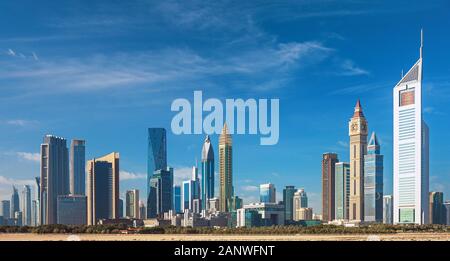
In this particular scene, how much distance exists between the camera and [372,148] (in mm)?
163125

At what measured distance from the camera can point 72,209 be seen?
107938 millimetres

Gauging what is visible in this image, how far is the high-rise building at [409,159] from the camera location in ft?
434

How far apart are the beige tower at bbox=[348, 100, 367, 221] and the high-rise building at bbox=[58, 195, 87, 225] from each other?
61.2m

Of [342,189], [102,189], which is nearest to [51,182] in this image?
[102,189]

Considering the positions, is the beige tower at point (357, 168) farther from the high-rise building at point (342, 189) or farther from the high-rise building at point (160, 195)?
the high-rise building at point (160, 195)

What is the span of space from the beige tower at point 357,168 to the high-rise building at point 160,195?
135 ft

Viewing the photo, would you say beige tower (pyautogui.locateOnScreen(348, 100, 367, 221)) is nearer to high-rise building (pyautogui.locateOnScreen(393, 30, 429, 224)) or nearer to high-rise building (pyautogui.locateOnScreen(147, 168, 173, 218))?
high-rise building (pyautogui.locateOnScreen(393, 30, 429, 224))

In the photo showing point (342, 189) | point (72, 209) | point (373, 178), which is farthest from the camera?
point (373, 178)

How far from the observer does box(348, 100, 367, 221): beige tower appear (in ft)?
484

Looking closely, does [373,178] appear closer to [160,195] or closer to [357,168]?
[357,168]

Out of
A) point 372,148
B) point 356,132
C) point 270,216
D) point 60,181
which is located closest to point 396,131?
point 356,132

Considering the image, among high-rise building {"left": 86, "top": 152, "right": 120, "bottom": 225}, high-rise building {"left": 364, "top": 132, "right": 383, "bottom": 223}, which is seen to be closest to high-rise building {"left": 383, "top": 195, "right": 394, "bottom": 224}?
high-rise building {"left": 364, "top": 132, "right": 383, "bottom": 223}

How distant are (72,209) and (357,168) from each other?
89.7 m
